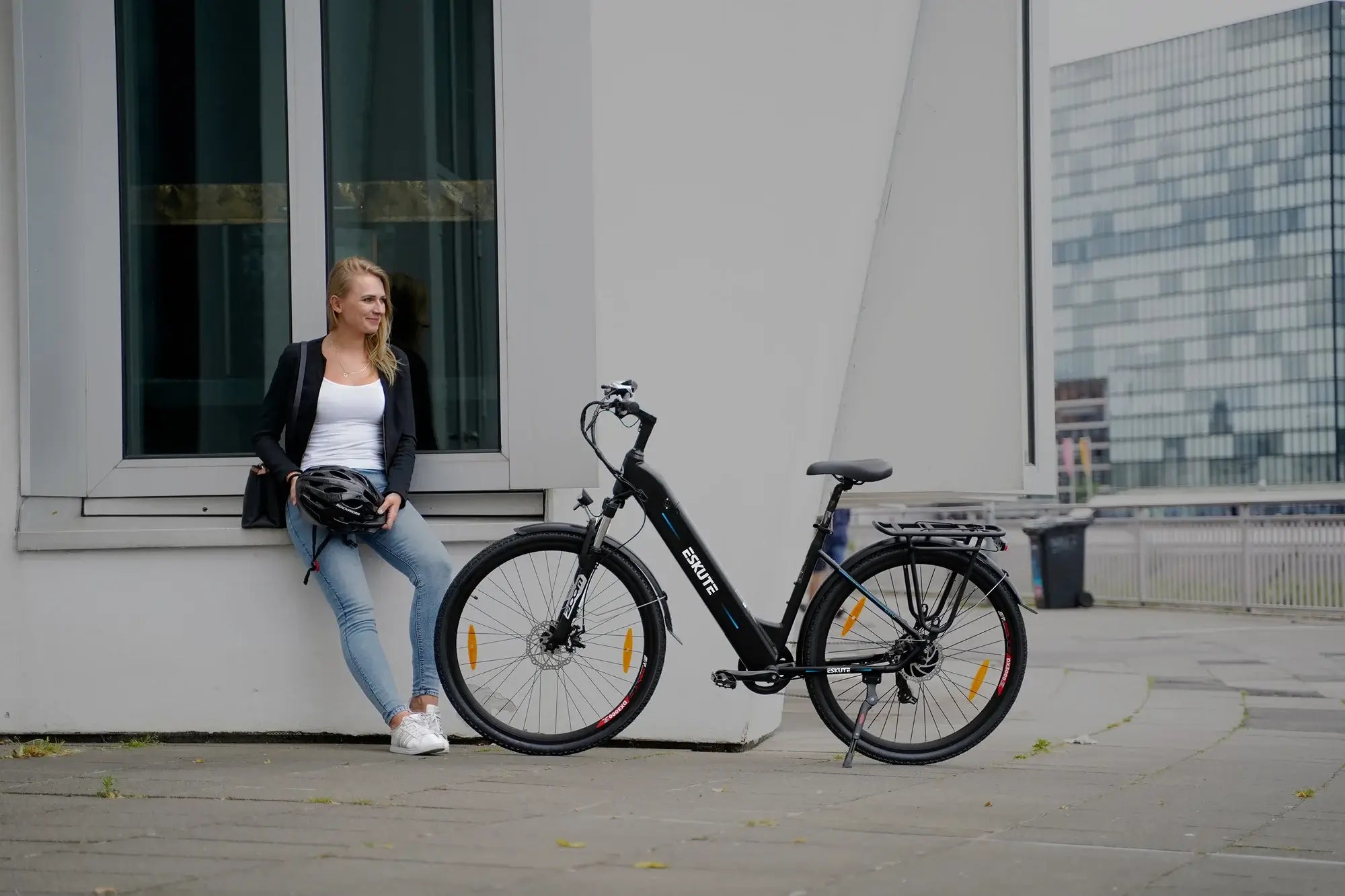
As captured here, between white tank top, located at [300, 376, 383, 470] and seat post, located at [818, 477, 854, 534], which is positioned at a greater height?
white tank top, located at [300, 376, 383, 470]

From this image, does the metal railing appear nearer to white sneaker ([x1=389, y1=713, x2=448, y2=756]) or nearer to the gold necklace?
the gold necklace

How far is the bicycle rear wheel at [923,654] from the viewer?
524cm

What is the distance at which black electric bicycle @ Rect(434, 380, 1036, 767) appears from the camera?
206 inches

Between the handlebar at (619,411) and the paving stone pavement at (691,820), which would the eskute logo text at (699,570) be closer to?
the handlebar at (619,411)

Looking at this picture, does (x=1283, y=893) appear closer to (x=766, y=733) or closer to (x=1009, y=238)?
(x=766, y=733)

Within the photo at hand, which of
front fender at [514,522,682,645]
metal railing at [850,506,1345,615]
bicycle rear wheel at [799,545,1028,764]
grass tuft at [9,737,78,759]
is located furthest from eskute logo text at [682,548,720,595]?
metal railing at [850,506,1345,615]

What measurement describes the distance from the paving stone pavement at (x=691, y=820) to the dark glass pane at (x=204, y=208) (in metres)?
1.45

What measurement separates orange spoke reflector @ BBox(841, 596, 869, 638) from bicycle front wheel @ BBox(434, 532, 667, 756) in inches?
24.8

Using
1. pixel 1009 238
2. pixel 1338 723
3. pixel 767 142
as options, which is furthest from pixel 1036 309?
pixel 767 142

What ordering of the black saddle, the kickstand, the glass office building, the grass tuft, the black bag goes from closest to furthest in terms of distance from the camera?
1. the black saddle
2. the kickstand
3. the grass tuft
4. the black bag
5. the glass office building

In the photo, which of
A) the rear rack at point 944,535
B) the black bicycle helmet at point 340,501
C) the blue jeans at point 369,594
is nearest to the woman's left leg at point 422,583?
the blue jeans at point 369,594

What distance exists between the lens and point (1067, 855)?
3689mm

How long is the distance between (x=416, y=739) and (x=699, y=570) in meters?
1.18

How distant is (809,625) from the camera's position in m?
5.27
